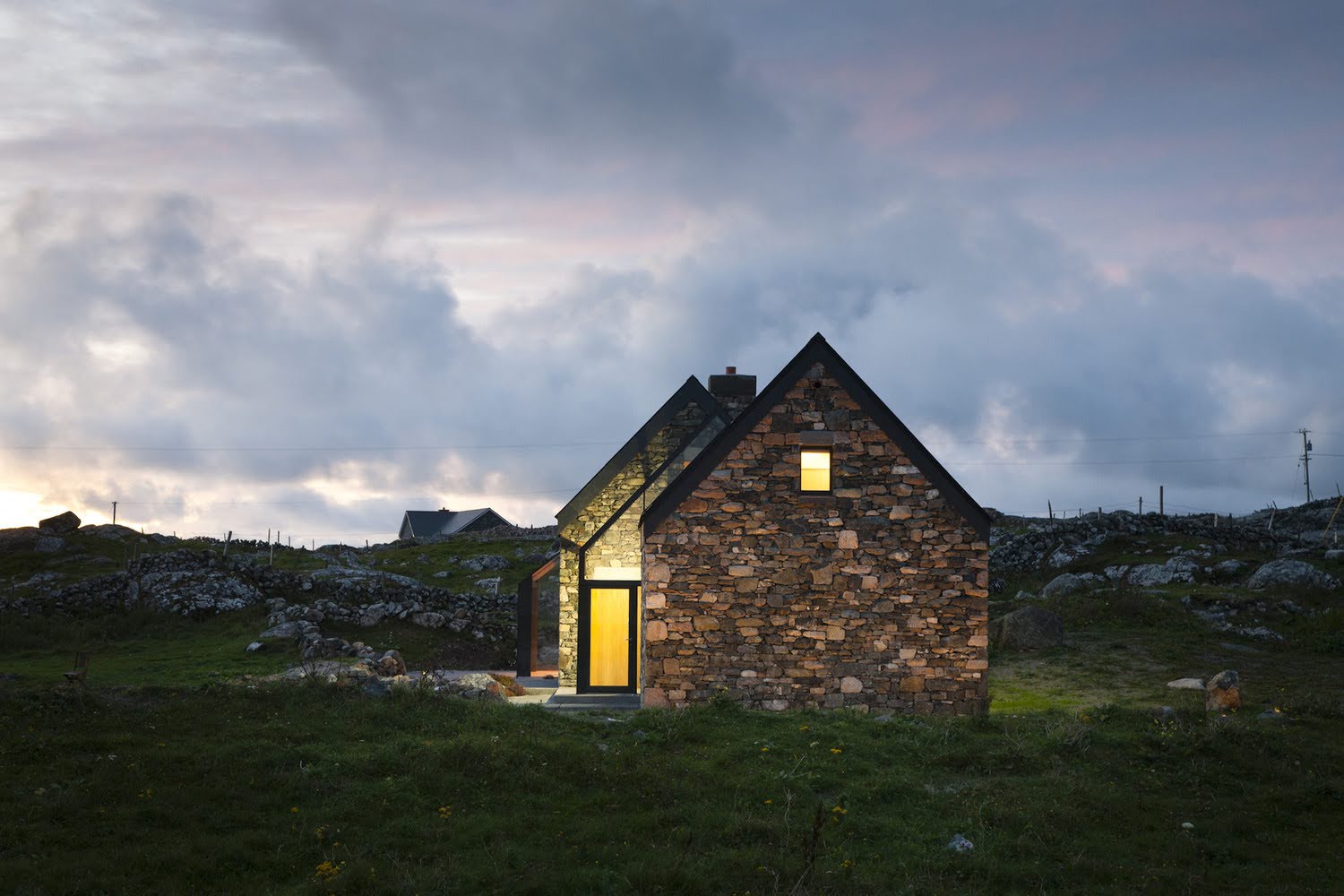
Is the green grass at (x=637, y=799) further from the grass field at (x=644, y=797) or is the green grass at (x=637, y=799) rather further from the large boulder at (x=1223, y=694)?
the large boulder at (x=1223, y=694)

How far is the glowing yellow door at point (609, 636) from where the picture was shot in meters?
24.5

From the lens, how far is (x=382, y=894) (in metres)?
10.1

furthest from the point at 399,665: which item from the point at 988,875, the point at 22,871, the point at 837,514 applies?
the point at 988,875

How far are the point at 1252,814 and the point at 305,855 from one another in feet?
43.4

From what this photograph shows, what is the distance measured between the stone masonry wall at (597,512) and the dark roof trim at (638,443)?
12 cm

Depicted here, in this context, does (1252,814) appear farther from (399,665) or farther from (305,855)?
(399,665)

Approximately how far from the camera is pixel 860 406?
20578 mm

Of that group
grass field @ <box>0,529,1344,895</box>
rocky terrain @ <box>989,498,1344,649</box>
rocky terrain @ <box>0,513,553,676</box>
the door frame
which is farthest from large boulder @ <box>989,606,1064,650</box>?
rocky terrain @ <box>0,513,553,676</box>

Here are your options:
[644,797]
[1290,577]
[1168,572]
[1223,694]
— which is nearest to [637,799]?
[644,797]

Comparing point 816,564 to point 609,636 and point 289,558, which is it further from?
point 289,558

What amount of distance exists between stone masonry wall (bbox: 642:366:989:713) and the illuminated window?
26 centimetres

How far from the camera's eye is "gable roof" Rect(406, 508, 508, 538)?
8506 cm

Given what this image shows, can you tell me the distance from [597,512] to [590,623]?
316 cm

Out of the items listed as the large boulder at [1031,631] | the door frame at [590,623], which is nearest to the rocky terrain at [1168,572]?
the large boulder at [1031,631]
